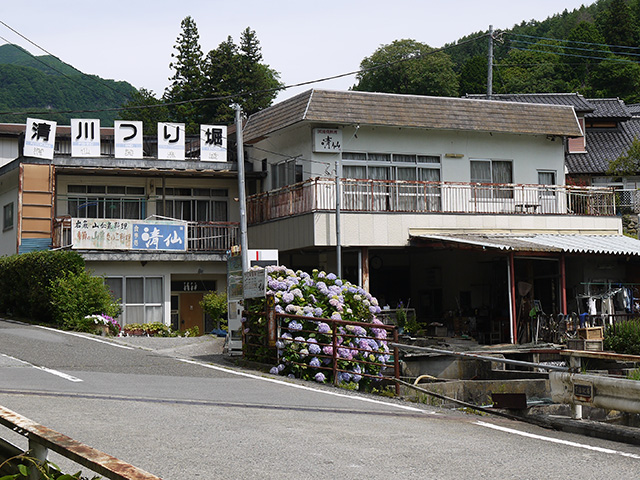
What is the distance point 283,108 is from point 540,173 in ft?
31.7

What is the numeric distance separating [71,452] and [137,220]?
24933 mm

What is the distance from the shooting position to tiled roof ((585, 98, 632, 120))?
46188 mm

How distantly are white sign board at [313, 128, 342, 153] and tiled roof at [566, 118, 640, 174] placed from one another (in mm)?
21158

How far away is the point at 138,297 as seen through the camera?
28.6 meters

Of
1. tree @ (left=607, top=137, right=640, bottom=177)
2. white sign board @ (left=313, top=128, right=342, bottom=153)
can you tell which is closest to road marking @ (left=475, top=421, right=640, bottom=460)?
white sign board @ (left=313, top=128, right=342, bottom=153)

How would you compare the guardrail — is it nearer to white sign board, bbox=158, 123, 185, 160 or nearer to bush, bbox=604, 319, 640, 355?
bush, bbox=604, 319, 640, 355

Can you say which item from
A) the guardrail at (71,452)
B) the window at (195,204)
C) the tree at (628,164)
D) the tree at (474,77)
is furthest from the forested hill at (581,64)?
the guardrail at (71,452)

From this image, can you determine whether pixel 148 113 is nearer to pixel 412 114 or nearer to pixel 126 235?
pixel 126 235

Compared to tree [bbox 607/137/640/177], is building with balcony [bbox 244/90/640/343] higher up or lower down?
lower down

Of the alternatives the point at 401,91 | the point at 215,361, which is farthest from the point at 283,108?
the point at 401,91

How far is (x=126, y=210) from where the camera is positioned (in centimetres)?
3025

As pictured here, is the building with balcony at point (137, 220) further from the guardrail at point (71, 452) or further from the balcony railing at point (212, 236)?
the guardrail at point (71, 452)

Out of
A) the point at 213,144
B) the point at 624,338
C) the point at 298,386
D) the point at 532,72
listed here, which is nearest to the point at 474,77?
the point at 532,72

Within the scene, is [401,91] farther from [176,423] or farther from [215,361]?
[176,423]
